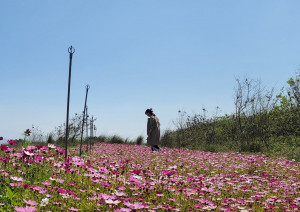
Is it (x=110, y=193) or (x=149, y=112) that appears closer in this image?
(x=110, y=193)

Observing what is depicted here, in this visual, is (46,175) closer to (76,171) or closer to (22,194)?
(76,171)

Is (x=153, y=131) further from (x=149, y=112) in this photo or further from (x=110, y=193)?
(x=110, y=193)

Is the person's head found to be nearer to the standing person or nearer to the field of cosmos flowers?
the standing person

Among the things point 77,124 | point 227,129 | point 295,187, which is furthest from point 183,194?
point 227,129

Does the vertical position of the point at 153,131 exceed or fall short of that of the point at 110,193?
it exceeds it

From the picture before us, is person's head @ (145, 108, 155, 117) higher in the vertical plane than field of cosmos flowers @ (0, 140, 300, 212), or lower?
higher

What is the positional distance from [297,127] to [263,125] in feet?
11.2

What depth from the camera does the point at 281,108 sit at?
69.9 feet

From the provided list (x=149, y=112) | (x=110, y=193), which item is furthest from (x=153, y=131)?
(x=110, y=193)

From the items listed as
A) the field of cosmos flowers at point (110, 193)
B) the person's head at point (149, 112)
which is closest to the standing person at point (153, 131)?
the person's head at point (149, 112)

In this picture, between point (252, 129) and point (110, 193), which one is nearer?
point (110, 193)

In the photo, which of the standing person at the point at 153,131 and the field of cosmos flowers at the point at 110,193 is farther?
the standing person at the point at 153,131

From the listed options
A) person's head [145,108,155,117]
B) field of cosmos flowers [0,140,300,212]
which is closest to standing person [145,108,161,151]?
person's head [145,108,155,117]

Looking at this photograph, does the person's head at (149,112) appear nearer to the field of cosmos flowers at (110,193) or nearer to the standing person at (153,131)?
the standing person at (153,131)
